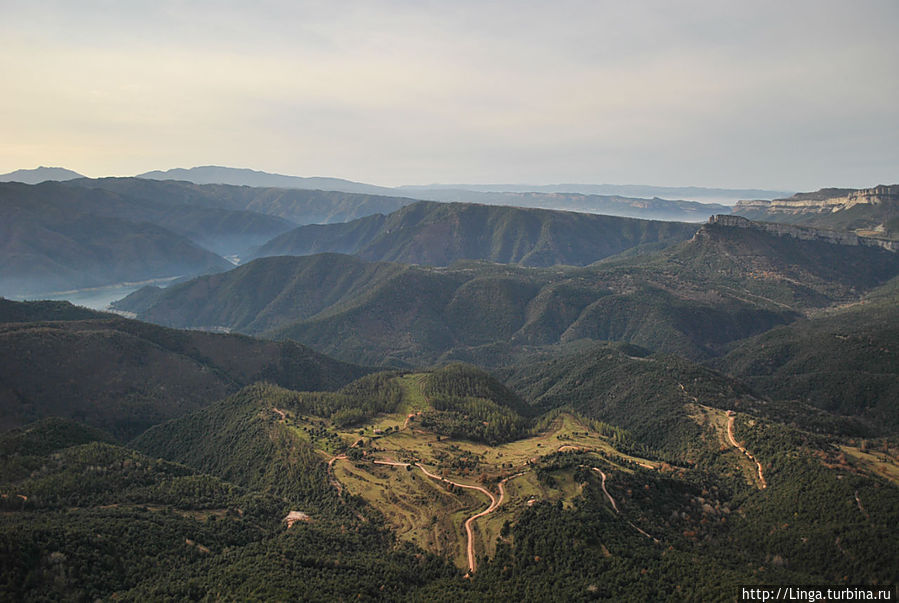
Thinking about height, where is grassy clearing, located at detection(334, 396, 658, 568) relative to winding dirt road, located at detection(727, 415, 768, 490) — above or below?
below

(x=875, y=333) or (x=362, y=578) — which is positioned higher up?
(x=875, y=333)

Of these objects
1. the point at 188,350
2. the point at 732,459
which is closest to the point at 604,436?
the point at 732,459

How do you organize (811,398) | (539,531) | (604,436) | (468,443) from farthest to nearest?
(811,398), (604,436), (468,443), (539,531)

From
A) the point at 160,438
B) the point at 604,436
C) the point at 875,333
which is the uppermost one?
the point at 875,333

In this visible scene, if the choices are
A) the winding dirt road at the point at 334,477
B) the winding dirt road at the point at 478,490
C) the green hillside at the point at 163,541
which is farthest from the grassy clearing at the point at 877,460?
the winding dirt road at the point at 334,477

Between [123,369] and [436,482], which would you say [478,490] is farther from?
[123,369]

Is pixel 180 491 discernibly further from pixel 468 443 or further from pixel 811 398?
pixel 811 398

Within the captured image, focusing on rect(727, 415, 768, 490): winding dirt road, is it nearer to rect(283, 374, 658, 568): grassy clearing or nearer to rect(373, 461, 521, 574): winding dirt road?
rect(283, 374, 658, 568): grassy clearing

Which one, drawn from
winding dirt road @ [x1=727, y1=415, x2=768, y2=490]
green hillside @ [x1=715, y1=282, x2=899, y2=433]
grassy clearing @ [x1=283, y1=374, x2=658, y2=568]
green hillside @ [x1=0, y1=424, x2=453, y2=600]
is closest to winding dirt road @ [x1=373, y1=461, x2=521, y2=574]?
grassy clearing @ [x1=283, y1=374, x2=658, y2=568]


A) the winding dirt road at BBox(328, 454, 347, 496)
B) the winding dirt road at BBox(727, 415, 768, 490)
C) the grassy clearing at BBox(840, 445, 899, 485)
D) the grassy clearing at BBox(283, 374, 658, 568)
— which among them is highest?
the grassy clearing at BBox(840, 445, 899, 485)

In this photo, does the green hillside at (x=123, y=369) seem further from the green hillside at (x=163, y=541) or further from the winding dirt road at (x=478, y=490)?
the winding dirt road at (x=478, y=490)

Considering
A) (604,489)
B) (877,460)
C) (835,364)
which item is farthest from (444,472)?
(835,364)
